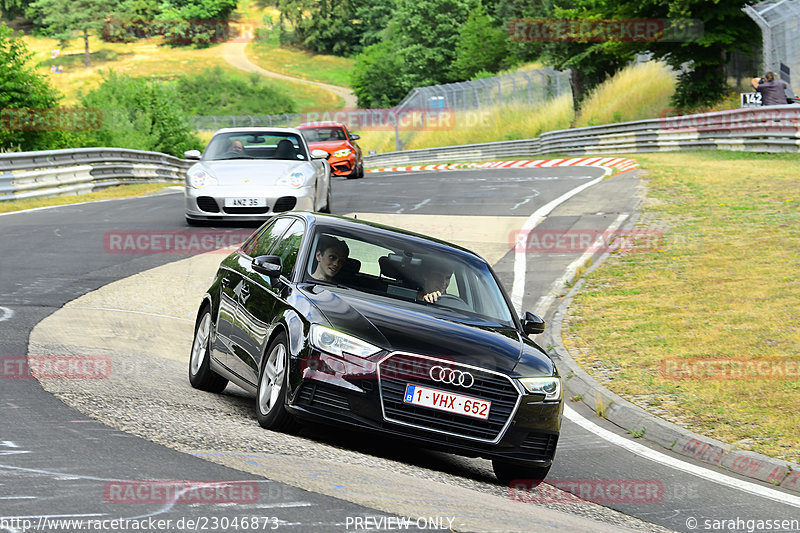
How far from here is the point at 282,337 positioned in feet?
22.4

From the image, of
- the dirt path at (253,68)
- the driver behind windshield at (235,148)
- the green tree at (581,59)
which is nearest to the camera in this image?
the driver behind windshield at (235,148)

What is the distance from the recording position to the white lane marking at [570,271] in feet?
46.2

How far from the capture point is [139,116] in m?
39.9

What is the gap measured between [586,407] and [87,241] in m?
9.65

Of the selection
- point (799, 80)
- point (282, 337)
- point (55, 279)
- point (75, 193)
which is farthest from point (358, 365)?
point (799, 80)

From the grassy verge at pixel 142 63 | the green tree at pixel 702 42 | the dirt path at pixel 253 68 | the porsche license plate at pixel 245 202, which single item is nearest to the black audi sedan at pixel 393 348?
the porsche license plate at pixel 245 202

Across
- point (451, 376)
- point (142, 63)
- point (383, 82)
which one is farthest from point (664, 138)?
point (142, 63)

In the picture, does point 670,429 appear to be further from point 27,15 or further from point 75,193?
point 27,15

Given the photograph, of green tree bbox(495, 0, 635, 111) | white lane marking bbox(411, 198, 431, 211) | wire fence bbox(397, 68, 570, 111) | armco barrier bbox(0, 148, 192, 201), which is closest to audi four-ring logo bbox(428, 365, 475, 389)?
white lane marking bbox(411, 198, 431, 211)

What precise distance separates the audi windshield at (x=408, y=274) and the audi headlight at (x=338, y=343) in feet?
2.81

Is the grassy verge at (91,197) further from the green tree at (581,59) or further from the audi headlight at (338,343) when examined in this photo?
the green tree at (581,59)

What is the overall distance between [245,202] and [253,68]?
129m

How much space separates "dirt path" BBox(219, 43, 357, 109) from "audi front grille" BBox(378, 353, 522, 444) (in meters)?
112

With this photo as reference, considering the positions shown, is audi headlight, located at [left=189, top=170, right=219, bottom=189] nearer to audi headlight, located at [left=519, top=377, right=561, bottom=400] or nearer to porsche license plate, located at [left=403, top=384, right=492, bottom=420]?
audi headlight, located at [left=519, top=377, right=561, bottom=400]
